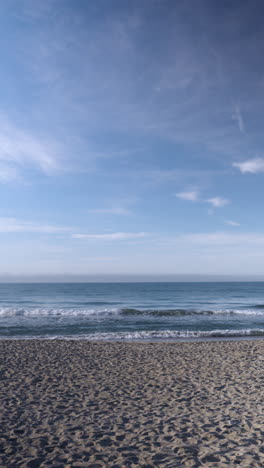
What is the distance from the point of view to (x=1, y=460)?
212 inches

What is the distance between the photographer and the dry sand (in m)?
5.58

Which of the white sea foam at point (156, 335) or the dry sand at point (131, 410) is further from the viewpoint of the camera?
the white sea foam at point (156, 335)


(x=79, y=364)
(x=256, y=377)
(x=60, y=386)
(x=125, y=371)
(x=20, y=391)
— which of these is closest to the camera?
(x=20, y=391)

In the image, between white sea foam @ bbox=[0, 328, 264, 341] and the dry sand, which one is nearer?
the dry sand

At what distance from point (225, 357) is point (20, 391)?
354 inches

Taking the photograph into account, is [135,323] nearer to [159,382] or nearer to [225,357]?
[225,357]

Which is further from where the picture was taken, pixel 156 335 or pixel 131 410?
pixel 156 335

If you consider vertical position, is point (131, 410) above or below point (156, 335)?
above

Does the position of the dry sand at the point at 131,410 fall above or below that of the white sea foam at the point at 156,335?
above

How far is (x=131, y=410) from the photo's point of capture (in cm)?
766

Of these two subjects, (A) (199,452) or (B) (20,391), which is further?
(B) (20,391)

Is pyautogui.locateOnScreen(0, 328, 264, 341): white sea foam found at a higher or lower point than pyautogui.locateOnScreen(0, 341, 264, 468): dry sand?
lower

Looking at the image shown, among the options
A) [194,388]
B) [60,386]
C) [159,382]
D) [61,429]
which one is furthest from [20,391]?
[194,388]

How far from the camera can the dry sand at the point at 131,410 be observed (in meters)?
5.58
